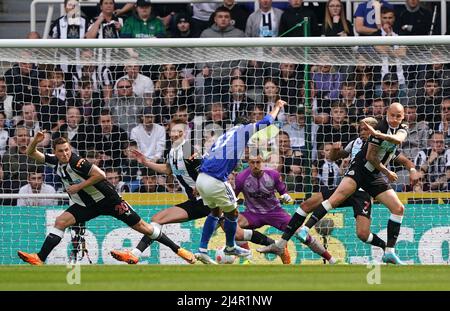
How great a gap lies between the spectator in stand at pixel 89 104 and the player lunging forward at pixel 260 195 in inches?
82.4

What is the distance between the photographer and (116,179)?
16.6 meters

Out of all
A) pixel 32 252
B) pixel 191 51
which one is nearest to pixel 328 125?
pixel 191 51

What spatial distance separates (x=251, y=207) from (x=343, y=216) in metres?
1.26

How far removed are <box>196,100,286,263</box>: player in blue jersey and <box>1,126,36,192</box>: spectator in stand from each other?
8.89ft

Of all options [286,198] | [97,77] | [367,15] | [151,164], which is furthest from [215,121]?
[367,15]

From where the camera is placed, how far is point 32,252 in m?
16.7

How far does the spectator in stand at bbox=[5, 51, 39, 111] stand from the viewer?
655 inches

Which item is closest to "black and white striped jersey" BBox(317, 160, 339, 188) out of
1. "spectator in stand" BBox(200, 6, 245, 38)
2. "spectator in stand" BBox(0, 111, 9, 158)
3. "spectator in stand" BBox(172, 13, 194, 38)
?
"spectator in stand" BBox(200, 6, 245, 38)

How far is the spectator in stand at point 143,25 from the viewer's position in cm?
1866

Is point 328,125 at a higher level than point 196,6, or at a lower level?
lower

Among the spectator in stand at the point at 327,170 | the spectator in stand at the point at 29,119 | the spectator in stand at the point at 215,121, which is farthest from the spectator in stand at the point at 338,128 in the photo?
the spectator in stand at the point at 29,119

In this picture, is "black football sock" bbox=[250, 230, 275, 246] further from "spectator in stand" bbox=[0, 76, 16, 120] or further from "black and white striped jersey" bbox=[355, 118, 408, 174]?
"spectator in stand" bbox=[0, 76, 16, 120]

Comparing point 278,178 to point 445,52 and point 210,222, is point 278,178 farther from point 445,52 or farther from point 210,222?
point 445,52

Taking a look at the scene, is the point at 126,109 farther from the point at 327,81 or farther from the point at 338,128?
the point at 338,128
